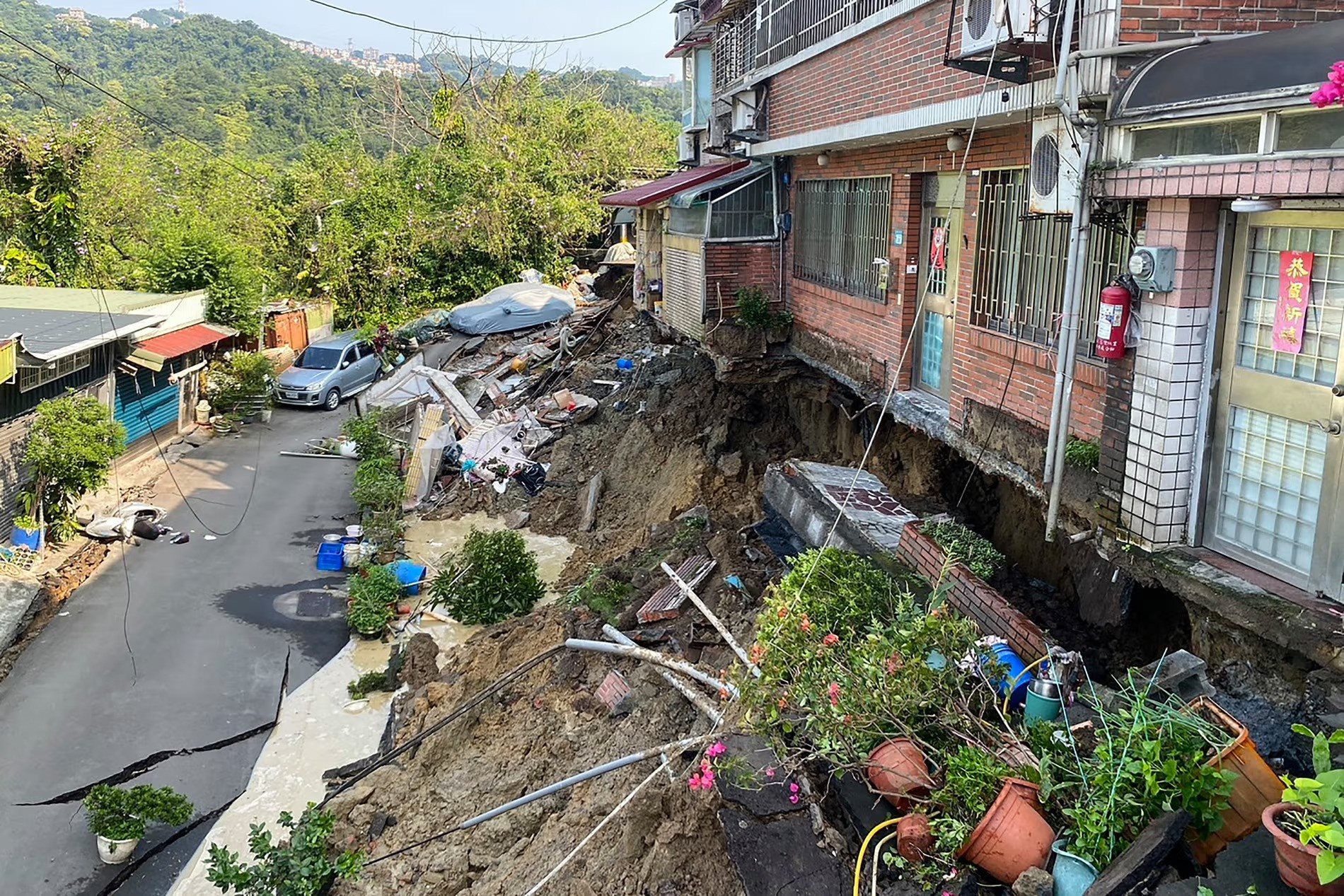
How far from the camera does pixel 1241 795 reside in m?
4.31

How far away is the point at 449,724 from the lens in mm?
10141

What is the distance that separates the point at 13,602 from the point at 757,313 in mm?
11620

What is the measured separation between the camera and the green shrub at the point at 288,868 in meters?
7.72

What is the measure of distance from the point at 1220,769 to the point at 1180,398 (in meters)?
2.39

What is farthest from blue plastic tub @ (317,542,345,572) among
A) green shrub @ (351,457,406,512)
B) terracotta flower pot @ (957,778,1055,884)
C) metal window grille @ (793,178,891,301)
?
terracotta flower pot @ (957,778,1055,884)

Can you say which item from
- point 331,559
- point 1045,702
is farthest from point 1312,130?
point 331,559

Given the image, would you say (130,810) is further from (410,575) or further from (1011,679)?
(1011,679)

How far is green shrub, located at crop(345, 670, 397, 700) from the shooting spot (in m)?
12.6

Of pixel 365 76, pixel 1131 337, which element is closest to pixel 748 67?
pixel 1131 337

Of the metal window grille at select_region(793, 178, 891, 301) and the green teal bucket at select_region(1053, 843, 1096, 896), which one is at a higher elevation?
the metal window grille at select_region(793, 178, 891, 301)

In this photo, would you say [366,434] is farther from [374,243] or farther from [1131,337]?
[1131,337]

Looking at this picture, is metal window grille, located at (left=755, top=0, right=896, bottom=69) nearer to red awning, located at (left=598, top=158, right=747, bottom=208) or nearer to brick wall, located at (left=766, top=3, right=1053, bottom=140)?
brick wall, located at (left=766, top=3, right=1053, bottom=140)

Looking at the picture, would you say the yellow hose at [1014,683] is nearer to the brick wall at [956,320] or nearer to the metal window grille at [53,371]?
the brick wall at [956,320]

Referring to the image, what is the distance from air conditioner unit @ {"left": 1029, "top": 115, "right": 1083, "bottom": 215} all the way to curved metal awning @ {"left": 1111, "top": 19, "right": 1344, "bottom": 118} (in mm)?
468
